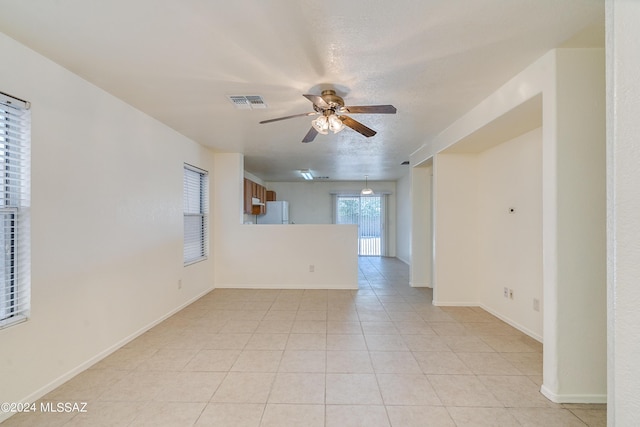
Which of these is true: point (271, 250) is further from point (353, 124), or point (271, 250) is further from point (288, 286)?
point (353, 124)

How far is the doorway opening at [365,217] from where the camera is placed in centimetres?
856

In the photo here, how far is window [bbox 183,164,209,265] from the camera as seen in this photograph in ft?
13.3

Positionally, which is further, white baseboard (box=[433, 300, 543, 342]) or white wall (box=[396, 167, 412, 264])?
white wall (box=[396, 167, 412, 264])

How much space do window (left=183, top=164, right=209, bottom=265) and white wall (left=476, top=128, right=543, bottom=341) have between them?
13.5ft

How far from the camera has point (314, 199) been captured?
854 centimetres

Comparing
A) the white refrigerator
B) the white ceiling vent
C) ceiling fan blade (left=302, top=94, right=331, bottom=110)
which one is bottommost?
the white refrigerator

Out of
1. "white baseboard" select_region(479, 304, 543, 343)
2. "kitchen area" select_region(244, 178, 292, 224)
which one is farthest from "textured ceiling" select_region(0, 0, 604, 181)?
"kitchen area" select_region(244, 178, 292, 224)

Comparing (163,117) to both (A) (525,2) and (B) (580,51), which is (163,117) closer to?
(A) (525,2)

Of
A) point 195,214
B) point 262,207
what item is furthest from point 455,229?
point 262,207

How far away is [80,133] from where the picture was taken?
2.19 m

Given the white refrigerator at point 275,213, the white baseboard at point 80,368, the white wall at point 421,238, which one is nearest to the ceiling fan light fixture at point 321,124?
the white baseboard at point 80,368

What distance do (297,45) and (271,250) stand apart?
366cm

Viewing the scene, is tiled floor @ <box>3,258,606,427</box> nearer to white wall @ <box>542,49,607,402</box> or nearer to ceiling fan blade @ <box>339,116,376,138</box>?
white wall @ <box>542,49,607,402</box>
